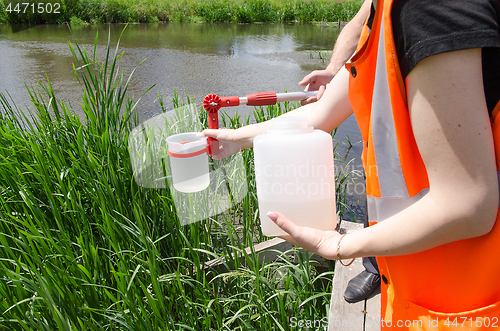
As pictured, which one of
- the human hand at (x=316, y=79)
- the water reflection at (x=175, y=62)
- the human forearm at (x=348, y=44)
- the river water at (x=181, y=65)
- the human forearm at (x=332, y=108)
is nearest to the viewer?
the human forearm at (x=332, y=108)

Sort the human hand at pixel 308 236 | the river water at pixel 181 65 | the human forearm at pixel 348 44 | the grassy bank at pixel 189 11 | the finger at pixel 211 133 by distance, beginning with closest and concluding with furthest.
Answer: the human hand at pixel 308 236 → the finger at pixel 211 133 → the human forearm at pixel 348 44 → the river water at pixel 181 65 → the grassy bank at pixel 189 11

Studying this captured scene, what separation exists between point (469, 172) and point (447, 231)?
12 centimetres

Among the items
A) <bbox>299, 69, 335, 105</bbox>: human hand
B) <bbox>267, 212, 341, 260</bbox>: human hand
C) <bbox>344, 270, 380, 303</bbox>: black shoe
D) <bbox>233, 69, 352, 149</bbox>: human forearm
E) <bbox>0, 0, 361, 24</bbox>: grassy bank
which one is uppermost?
<bbox>0, 0, 361, 24</bbox>: grassy bank

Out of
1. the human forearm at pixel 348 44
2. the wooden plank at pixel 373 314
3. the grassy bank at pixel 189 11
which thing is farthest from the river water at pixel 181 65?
the grassy bank at pixel 189 11

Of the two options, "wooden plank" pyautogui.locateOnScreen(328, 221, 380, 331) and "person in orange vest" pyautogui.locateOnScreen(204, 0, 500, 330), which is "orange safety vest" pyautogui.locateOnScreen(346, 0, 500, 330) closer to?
"person in orange vest" pyautogui.locateOnScreen(204, 0, 500, 330)

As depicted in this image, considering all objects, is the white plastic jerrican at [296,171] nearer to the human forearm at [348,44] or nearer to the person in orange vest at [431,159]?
the person in orange vest at [431,159]

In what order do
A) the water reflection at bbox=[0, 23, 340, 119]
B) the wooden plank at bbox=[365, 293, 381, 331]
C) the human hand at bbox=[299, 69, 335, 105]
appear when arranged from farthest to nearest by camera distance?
the water reflection at bbox=[0, 23, 340, 119] < the human hand at bbox=[299, 69, 335, 105] < the wooden plank at bbox=[365, 293, 381, 331]

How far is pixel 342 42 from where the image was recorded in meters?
1.67

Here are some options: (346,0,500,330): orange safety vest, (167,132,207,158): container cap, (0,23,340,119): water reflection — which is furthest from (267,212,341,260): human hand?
(0,23,340,119): water reflection

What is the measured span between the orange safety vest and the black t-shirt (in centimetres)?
3

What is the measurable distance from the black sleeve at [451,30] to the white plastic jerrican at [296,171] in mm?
344

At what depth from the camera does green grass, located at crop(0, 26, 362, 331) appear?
1.23 metres

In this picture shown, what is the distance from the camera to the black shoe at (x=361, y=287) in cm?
147

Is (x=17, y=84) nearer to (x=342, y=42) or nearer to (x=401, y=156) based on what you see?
(x=342, y=42)
